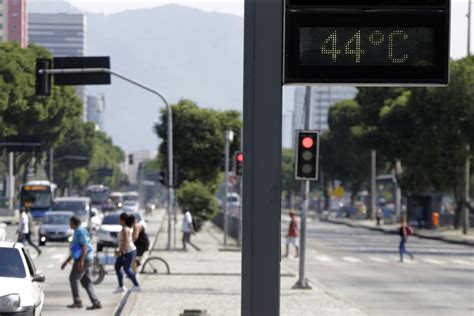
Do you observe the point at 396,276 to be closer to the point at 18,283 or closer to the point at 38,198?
the point at 18,283

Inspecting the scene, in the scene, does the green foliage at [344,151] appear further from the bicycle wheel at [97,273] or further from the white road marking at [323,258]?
the bicycle wheel at [97,273]

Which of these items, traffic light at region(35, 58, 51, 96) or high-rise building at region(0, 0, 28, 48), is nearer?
traffic light at region(35, 58, 51, 96)

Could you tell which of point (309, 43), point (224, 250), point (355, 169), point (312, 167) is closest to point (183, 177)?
point (224, 250)

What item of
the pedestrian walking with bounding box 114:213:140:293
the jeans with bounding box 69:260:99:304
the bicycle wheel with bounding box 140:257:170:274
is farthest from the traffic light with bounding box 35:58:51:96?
the jeans with bounding box 69:260:99:304

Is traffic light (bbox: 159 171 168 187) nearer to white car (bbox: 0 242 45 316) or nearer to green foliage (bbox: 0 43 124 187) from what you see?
green foliage (bbox: 0 43 124 187)

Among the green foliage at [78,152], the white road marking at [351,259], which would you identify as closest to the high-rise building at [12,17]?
the white road marking at [351,259]

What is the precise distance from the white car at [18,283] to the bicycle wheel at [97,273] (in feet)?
37.2

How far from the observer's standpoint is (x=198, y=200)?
6238 centimetres

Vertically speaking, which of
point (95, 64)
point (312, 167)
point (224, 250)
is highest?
point (95, 64)

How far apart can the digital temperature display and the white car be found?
7.97 m

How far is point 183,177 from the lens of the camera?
8131cm

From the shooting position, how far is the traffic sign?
939 centimetres

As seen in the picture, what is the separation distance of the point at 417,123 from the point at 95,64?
43.2 m

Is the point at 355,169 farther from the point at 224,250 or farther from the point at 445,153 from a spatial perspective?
the point at 224,250
